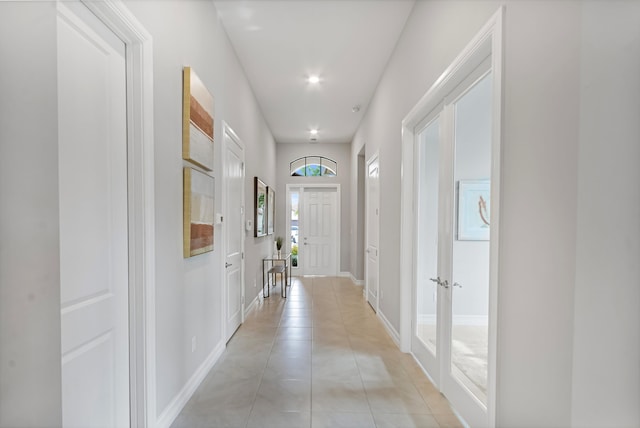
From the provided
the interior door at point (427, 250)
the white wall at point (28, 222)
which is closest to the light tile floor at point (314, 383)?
the interior door at point (427, 250)

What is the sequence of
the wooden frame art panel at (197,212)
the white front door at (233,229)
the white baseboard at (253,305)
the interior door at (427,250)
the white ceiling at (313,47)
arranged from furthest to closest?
1. the white baseboard at (253,305)
2. the white front door at (233,229)
3. the white ceiling at (313,47)
4. the interior door at (427,250)
5. the wooden frame art panel at (197,212)

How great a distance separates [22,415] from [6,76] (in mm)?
840

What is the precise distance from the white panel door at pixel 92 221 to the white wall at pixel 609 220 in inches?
73.2

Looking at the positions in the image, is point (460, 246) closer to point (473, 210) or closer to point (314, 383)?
point (473, 210)

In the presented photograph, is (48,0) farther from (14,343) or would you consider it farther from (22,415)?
(22,415)

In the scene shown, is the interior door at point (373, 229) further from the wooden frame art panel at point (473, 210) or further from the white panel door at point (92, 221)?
the white panel door at point (92, 221)

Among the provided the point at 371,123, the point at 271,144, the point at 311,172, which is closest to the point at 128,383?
the point at 371,123

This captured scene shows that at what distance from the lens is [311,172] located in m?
7.01

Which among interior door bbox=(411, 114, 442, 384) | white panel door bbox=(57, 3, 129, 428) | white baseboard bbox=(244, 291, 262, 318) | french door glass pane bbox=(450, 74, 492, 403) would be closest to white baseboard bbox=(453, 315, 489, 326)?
french door glass pane bbox=(450, 74, 492, 403)

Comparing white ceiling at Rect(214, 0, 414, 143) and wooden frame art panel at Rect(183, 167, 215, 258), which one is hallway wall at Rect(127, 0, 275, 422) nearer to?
wooden frame art panel at Rect(183, 167, 215, 258)

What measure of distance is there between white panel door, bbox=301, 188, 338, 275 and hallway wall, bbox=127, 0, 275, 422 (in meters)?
4.16

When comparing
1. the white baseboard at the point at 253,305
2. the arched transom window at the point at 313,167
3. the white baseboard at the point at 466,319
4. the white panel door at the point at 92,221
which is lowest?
the white baseboard at the point at 253,305

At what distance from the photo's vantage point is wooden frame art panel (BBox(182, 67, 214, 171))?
1956mm

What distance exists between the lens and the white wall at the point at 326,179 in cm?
686
